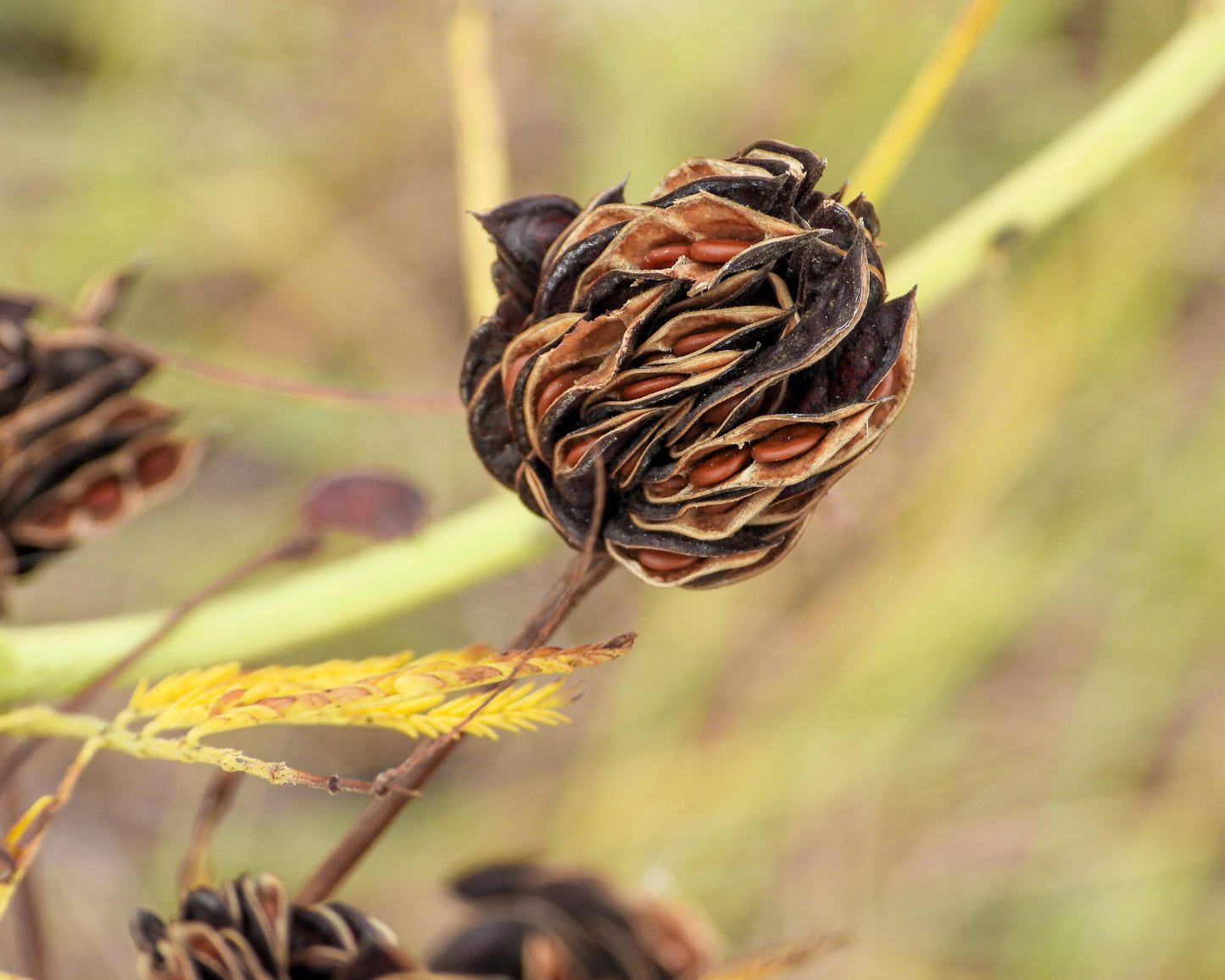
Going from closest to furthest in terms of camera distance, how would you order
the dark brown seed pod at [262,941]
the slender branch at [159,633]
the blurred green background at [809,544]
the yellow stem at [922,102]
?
1. the dark brown seed pod at [262,941]
2. the slender branch at [159,633]
3. the yellow stem at [922,102]
4. the blurred green background at [809,544]

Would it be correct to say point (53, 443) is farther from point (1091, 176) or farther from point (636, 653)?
point (636, 653)

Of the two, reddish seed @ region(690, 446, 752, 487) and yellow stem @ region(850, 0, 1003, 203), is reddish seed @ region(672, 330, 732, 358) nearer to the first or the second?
reddish seed @ region(690, 446, 752, 487)

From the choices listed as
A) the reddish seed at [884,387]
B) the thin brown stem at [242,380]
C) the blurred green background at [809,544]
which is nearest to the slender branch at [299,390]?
the thin brown stem at [242,380]

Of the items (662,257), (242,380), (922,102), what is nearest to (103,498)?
(242,380)

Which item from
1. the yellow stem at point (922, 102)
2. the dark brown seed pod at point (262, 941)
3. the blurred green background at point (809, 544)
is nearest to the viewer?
the dark brown seed pod at point (262, 941)

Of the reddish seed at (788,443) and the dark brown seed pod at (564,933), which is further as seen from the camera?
the dark brown seed pod at (564,933)

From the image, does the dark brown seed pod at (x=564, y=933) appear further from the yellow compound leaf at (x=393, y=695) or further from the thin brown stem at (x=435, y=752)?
the yellow compound leaf at (x=393, y=695)

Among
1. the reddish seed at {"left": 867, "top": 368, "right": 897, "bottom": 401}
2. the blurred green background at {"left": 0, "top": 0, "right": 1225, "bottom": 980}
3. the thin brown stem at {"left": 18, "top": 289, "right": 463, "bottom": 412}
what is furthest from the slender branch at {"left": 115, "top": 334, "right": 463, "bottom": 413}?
the blurred green background at {"left": 0, "top": 0, "right": 1225, "bottom": 980}
